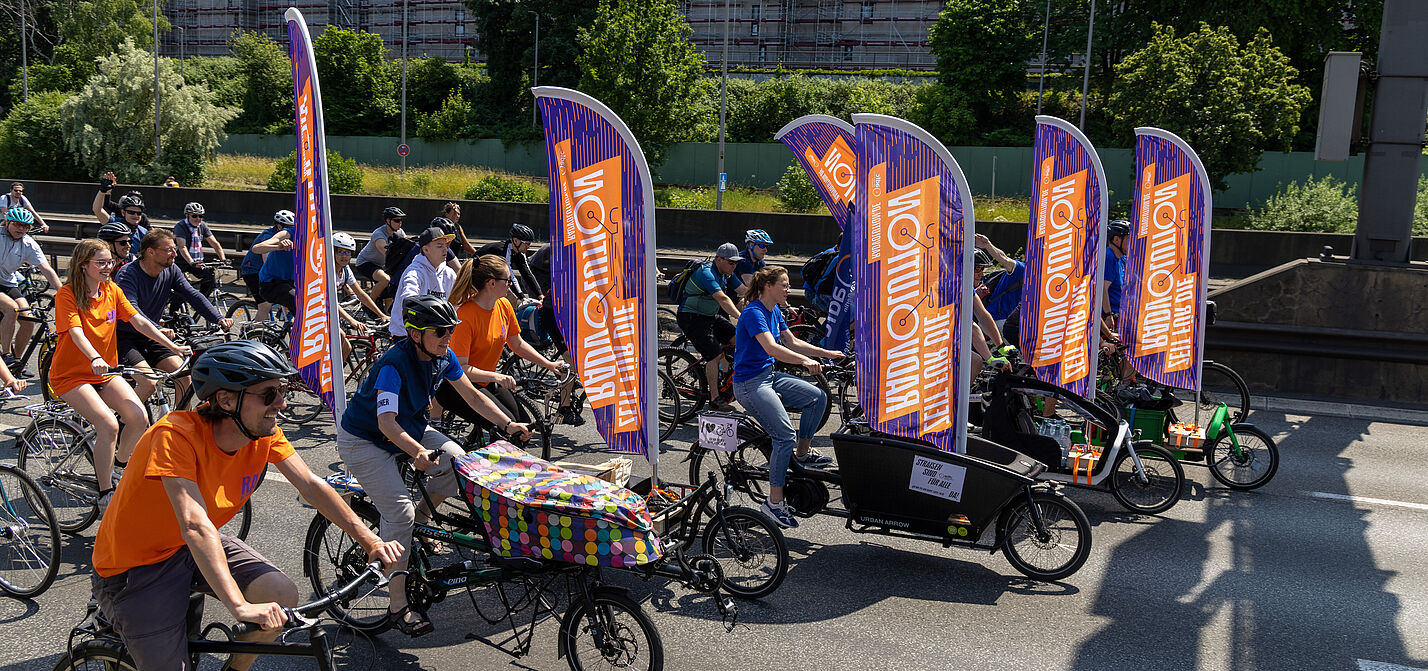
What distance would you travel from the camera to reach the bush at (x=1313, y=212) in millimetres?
26125

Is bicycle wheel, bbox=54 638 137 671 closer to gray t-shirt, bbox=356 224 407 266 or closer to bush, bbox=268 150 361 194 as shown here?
gray t-shirt, bbox=356 224 407 266

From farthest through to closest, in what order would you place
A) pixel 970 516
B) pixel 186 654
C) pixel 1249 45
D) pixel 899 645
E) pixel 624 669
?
1. pixel 1249 45
2. pixel 970 516
3. pixel 899 645
4. pixel 624 669
5. pixel 186 654

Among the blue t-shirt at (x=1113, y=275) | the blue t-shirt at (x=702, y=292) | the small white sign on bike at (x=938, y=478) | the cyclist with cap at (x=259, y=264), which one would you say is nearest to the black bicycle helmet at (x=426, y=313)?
the small white sign on bike at (x=938, y=478)

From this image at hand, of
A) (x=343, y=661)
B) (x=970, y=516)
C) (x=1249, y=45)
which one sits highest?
(x=1249, y=45)

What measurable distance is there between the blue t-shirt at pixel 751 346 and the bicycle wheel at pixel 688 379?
131 inches

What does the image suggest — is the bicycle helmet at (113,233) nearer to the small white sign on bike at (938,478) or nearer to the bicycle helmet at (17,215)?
the bicycle helmet at (17,215)

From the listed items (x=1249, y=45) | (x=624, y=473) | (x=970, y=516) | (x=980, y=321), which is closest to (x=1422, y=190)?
(x=1249, y=45)

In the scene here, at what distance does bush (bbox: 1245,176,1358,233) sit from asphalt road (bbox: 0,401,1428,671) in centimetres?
2025

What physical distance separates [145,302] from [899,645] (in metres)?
6.18

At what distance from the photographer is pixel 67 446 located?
268 inches

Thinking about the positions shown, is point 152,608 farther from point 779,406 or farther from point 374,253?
point 374,253

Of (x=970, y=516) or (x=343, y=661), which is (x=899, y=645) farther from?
(x=343, y=661)

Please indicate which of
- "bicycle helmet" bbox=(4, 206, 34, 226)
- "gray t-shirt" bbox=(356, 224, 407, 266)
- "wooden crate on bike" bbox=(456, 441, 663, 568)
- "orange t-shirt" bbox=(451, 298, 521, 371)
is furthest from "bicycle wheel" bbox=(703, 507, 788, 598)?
"bicycle helmet" bbox=(4, 206, 34, 226)

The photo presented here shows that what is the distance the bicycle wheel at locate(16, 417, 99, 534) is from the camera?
22.2 ft
